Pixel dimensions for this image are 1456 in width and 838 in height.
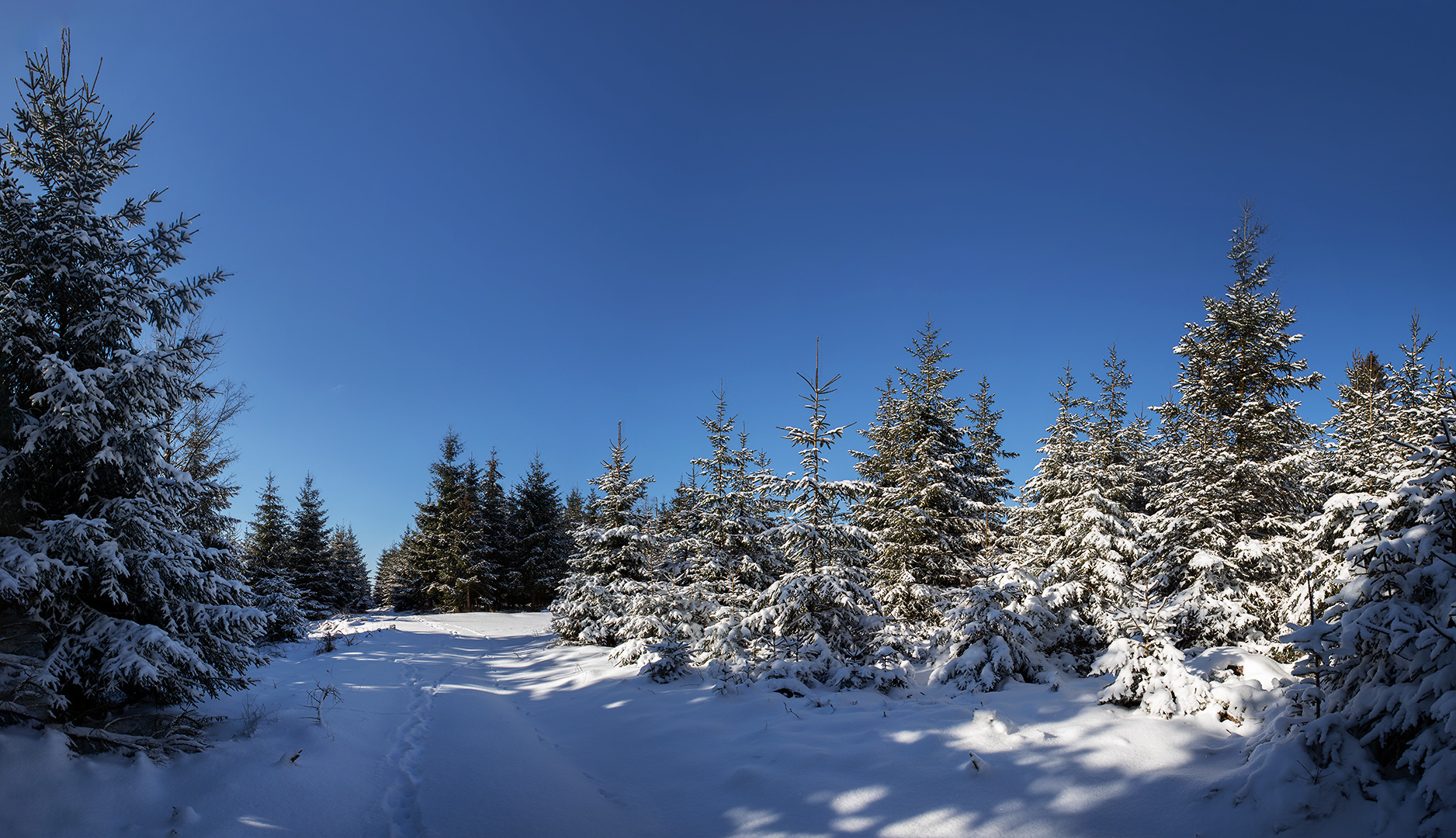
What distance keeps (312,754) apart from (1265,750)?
1007 centimetres

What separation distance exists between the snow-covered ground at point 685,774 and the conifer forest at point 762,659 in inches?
1.6

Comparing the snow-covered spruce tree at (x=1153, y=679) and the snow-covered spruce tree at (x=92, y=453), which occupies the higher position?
the snow-covered spruce tree at (x=92, y=453)

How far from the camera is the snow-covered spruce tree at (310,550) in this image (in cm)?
2705

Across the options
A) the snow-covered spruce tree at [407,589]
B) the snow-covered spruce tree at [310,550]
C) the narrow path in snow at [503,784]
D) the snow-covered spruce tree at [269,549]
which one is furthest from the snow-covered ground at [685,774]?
the snow-covered spruce tree at [407,589]

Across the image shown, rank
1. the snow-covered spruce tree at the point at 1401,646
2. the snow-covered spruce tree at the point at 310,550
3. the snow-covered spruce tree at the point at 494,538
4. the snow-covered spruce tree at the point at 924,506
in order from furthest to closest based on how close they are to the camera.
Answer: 1. the snow-covered spruce tree at the point at 494,538
2. the snow-covered spruce tree at the point at 310,550
3. the snow-covered spruce tree at the point at 924,506
4. the snow-covered spruce tree at the point at 1401,646

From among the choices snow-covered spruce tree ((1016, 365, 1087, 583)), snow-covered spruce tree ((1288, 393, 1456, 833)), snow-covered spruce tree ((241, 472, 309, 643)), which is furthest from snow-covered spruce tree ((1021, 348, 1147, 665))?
snow-covered spruce tree ((241, 472, 309, 643))

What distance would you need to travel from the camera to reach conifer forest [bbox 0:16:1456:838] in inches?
192

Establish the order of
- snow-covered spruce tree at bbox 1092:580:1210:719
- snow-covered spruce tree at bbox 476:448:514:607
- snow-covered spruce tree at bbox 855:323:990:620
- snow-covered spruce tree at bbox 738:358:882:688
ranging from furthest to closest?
snow-covered spruce tree at bbox 476:448:514:607
snow-covered spruce tree at bbox 855:323:990:620
snow-covered spruce tree at bbox 738:358:882:688
snow-covered spruce tree at bbox 1092:580:1210:719

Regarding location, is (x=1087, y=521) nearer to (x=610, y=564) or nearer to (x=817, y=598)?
(x=817, y=598)

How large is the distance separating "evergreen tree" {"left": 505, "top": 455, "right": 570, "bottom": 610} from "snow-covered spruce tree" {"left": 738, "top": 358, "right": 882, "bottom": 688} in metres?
25.8

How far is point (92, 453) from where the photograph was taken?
6.76 m

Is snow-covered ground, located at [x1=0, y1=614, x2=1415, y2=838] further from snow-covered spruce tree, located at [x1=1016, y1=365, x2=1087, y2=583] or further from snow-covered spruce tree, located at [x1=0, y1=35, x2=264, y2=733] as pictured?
snow-covered spruce tree, located at [x1=1016, y1=365, x2=1087, y2=583]

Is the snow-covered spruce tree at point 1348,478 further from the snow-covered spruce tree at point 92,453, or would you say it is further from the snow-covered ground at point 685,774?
the snow-covered spruce tree at point 92,453

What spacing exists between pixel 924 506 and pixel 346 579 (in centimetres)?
3543
